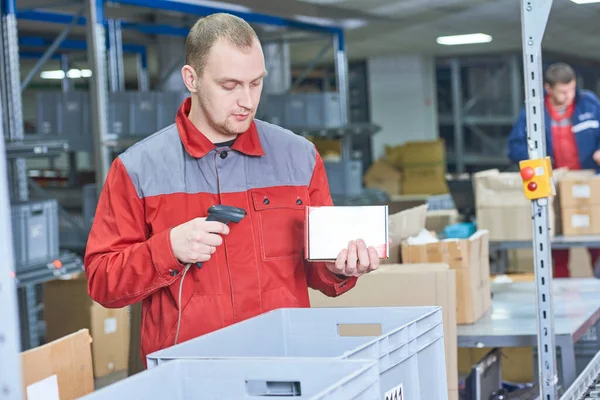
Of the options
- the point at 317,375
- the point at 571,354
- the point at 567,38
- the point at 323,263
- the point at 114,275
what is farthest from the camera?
the point at 567,38

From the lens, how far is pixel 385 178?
1189 cm

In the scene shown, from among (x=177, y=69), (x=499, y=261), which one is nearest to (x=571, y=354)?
(x=499, y=261)

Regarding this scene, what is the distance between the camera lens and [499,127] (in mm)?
15422

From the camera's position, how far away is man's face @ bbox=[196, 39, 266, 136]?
202cm

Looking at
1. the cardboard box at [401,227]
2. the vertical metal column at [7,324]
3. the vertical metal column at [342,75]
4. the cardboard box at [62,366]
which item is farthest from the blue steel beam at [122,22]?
the vertical metal column at [7,324]

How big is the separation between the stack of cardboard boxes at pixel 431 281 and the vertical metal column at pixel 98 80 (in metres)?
2.90

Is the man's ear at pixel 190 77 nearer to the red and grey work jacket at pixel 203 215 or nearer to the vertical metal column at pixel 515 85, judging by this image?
the red and grey work jacket at pixel 203 215

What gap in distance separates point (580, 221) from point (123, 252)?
13.1 ft

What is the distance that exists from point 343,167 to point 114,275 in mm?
6444

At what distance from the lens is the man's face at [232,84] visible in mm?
2020

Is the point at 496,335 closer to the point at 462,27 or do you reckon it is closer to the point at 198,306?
the point at 198,306

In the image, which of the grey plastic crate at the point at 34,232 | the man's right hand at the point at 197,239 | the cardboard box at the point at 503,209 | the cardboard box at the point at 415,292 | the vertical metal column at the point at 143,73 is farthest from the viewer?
the vertical metal column at the point at 143,73

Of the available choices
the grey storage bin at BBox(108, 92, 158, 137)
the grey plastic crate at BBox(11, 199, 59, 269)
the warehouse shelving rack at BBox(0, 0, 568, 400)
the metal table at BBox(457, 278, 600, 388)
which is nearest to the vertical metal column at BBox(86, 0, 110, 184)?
the warehouse shelving rack at BBox(0, 0, 568, 400)

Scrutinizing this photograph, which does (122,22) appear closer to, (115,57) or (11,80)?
(115,57)
